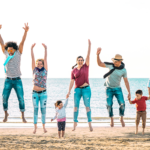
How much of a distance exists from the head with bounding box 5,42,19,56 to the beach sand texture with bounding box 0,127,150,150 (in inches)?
109

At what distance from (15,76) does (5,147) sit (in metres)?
2.19

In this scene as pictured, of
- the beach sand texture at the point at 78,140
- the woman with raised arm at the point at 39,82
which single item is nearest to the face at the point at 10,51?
the woman with raised arm at the point at 39,82

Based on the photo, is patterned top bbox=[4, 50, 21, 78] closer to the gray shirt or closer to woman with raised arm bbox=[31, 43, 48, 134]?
woman with raised arm bbox=[31, 43, 48, 134]

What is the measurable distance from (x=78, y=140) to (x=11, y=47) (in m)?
3.60

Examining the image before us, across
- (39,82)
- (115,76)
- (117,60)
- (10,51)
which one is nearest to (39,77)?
(39,82)

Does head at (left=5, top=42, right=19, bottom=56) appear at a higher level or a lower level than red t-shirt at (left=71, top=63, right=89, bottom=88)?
higher

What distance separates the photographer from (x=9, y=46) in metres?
7.86

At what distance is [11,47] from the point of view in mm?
7824

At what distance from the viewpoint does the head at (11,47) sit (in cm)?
782

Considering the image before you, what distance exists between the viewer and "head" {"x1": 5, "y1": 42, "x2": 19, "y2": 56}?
308 inches

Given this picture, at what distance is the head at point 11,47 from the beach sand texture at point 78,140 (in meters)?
2.77

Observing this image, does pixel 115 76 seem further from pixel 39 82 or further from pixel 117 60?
pixel 39 82

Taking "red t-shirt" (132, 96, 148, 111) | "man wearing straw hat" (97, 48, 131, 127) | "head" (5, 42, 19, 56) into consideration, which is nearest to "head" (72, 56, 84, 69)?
"man wearing straw hat" (97, 48, 131, 127)

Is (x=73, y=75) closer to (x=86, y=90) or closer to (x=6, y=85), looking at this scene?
(x=86, y=90)
